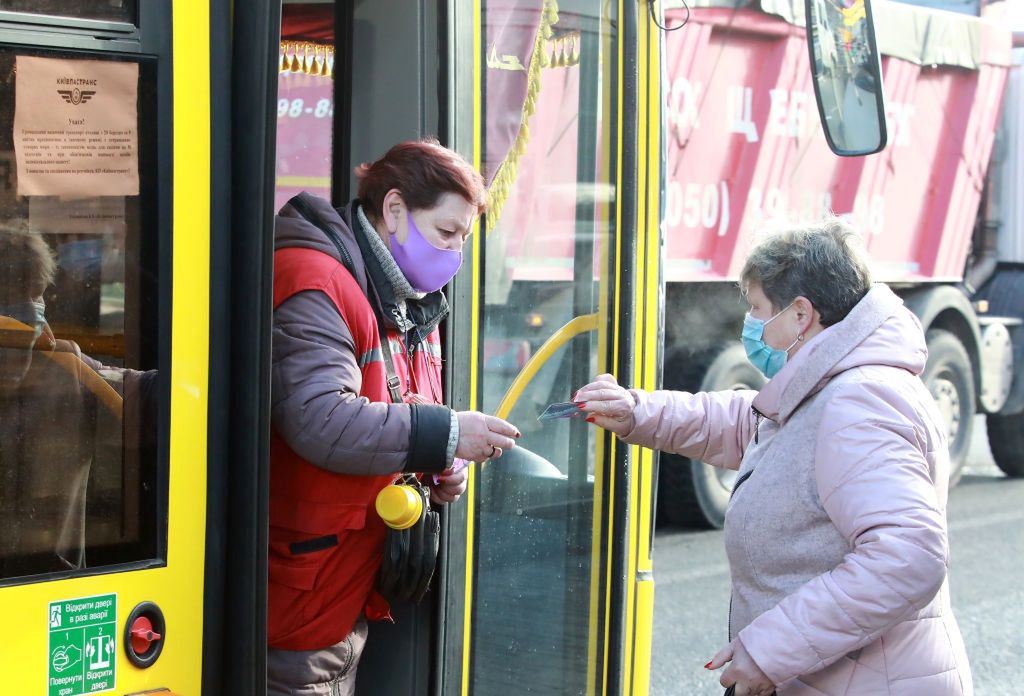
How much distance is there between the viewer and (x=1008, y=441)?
10.2 meters

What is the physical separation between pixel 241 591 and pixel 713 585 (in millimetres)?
4922

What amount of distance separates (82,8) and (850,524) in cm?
150

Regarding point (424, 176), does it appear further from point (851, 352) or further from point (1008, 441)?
point (1008, 441)

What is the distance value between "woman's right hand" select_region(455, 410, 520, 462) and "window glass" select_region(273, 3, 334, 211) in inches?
24.1

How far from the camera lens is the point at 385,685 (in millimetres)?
2596

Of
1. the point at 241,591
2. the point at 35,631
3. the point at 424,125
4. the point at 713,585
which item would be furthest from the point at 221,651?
the point at 713,585

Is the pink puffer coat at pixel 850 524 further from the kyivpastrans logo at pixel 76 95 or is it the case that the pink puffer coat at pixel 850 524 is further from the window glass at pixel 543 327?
the kyivpastrans logo at pixel 76 95

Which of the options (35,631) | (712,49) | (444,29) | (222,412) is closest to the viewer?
(35,631)

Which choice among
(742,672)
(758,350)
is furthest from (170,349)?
(758,350)

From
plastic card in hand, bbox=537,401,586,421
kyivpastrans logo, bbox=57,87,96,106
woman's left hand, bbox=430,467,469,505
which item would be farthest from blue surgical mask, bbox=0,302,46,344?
plastic card in hand, bbox=537,401,586,421

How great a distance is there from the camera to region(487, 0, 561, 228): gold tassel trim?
Answer: 107 inches

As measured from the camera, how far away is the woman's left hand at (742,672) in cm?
233

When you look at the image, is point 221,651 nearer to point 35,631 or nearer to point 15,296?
point 35,631

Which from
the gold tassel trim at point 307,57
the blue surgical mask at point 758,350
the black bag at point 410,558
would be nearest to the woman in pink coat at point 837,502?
the black bag at point 410,558
